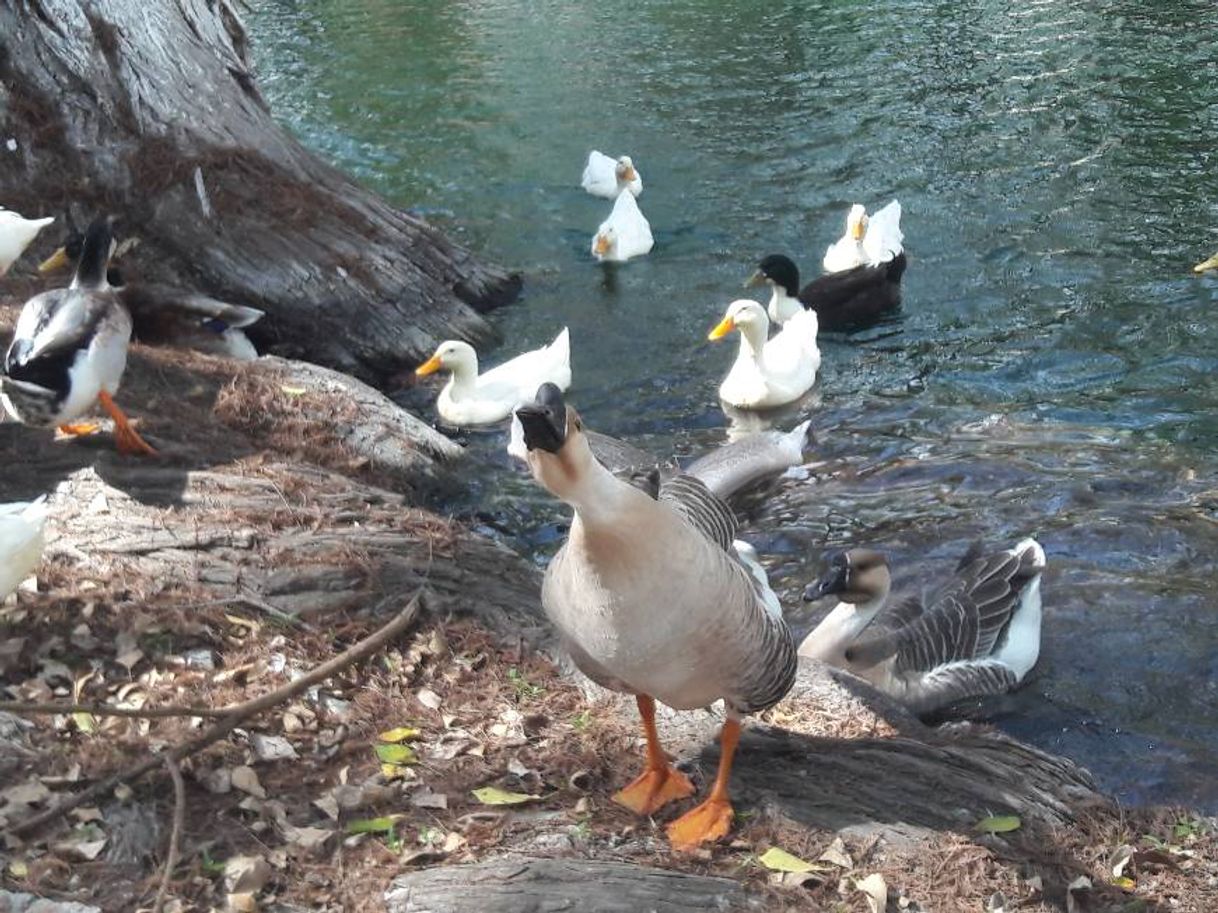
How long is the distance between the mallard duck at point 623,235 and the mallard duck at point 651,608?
9.76 meters

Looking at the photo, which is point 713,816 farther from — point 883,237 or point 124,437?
point 883,237

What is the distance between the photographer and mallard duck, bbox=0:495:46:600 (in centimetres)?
449

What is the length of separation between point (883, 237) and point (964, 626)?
6.12 metres

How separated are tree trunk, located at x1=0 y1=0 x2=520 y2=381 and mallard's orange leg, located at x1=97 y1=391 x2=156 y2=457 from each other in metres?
3.71

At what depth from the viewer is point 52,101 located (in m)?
10.6

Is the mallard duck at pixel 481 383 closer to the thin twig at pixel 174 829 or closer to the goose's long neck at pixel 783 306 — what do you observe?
the goose's long neck at pixel 783 306

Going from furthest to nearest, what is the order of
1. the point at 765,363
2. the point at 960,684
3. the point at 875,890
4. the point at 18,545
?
the point at 765,363 → the point at 960,684 → the point at 18,545 → the point at 875,890

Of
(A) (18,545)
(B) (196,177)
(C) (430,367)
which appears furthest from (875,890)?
(B) (196,177)

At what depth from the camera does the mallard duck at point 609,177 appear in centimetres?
1531

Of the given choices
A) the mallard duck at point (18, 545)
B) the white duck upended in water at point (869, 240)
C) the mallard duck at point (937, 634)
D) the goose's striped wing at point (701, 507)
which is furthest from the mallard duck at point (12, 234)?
the white duck upended in water at point (869, 240)

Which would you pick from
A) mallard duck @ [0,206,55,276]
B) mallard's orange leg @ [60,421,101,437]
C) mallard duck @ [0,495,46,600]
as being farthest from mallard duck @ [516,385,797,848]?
mallard duck @ [0,206,55,276]

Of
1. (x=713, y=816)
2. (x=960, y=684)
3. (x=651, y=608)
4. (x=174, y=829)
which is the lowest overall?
(x=960, y=684)

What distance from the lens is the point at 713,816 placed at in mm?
4582

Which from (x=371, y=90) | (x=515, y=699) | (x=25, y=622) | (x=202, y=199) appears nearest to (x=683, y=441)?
(x=202, y=199)
